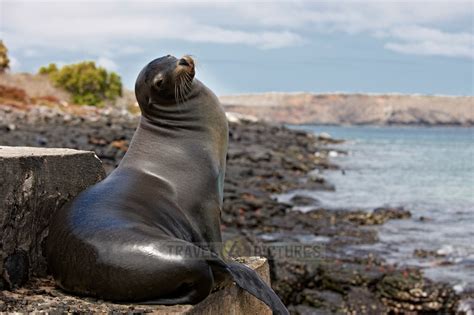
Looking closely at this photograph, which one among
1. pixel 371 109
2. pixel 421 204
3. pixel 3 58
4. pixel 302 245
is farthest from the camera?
pixel 371 109

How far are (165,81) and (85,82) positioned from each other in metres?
54.6

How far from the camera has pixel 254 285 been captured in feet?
12.2

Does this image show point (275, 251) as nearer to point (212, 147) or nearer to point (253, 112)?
point (212, 147)

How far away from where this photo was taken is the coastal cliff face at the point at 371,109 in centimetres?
14700

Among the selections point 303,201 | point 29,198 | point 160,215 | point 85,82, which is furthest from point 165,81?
point 85,82

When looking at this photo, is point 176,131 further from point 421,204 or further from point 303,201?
point 421,204

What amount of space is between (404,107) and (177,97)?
14968 centimetres

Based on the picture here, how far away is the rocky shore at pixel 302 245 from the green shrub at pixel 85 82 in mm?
32324

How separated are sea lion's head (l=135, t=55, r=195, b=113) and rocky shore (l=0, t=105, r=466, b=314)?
42.8 inches

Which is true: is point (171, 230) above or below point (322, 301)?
above

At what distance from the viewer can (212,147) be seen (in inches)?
160

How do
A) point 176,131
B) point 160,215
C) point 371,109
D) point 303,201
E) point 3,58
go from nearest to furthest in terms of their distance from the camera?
point 160,215 → point 176,131 → point 303,201 → point 3,58 → point 371,109

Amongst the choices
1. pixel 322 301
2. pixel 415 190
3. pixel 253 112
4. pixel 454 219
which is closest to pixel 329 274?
pixel 322 301

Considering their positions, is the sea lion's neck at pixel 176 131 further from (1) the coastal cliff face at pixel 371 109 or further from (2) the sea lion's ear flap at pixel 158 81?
(1) the coastal cliff face at pixel 371 109
